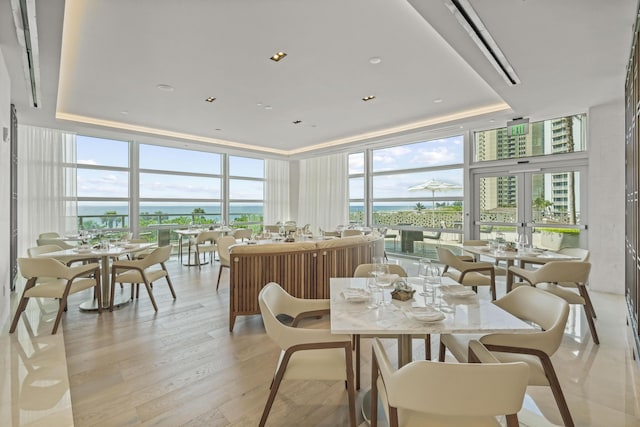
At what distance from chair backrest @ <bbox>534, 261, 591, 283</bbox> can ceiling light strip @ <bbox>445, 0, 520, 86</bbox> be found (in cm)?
236

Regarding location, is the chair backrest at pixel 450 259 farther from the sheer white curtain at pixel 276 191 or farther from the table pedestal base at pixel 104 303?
the sheer white curtain at pixel 276 191

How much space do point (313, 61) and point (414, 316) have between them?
11.5 ft

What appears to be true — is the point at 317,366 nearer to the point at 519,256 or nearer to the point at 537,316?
the point at 537,316

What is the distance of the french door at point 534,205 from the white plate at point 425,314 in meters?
5.51

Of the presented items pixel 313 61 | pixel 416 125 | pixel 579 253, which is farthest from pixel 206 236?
pixel 579 253

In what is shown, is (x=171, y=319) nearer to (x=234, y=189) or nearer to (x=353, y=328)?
(x=353, y=328)

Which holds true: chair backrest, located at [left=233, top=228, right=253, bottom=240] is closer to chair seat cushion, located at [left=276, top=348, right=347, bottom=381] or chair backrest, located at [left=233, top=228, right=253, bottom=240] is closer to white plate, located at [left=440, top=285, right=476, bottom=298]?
chair seat cushion, located at [left=276, top=348, right=347, bottom=381]

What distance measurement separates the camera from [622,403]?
7.37 ft

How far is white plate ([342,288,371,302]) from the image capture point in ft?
6.88

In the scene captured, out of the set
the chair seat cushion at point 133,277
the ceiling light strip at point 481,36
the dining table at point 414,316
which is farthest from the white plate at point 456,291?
the chair seat cushion at point 133,277

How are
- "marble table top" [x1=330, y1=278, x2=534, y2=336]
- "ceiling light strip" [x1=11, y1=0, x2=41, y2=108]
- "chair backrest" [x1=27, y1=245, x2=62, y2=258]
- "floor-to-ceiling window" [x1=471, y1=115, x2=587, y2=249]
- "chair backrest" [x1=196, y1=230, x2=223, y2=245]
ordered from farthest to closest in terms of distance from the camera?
1. "chair backrest" [x1=196, y1=230, x2=223, y2=245]
2. "floor-to-ceiling window" [x1=471, y1=115, x2=587, y2=249]
3. "chair backrest" [x1=27, y1=245, x2=62, y2=258]
4. "ceiling light strip" [x1=11, y1=0, x2=41, y2=108]
5. "marble table top" [x1=330, y1=278, x2=534, y2=336]

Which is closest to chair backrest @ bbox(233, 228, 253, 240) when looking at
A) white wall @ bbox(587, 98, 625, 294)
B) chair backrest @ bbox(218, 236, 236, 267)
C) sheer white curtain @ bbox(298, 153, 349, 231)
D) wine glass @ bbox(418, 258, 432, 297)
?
chair backrest @ bbox(218, 236, 236, 267)

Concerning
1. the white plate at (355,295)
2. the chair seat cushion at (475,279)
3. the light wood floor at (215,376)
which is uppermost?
the white plate at (355,295)

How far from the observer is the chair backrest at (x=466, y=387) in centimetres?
115
